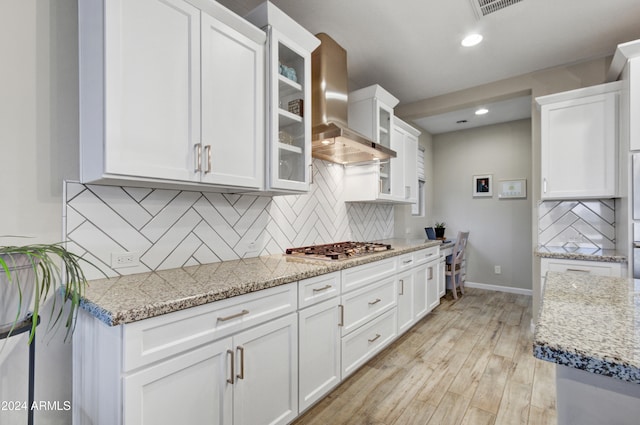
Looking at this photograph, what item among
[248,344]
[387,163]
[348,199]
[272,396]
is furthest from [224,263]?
[387,163]

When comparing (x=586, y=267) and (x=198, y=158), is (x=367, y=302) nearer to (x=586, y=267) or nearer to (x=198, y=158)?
(x=198, y=158)

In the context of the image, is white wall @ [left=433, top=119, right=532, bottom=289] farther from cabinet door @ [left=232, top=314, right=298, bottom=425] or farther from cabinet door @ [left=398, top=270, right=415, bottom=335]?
cabinet door @ [left=232, top=314, right=298, bottom=425]

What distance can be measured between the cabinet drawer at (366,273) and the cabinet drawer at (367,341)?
33 cm

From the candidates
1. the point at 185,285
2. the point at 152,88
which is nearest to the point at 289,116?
the point at 152,88

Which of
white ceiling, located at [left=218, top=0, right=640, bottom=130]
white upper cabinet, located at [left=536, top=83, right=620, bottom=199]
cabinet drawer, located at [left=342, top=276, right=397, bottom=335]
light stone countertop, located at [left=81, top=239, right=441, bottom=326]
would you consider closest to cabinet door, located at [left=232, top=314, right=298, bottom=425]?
light stone countertop, located at [left=81, top=239, right=441, bottom=326]

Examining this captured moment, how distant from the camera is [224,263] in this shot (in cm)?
193

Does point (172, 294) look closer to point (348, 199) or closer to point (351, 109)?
point (348, 199)

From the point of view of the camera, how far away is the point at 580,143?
2.71 meters

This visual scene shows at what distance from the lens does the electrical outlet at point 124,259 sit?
1.50 m

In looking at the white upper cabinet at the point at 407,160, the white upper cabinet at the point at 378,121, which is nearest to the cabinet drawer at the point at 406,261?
the white upper cabinet at the point at 378,121

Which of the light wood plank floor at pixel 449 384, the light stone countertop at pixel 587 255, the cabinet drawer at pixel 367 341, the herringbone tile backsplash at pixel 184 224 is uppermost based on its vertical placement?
the herringbone tile backsplash at pixel 184 224

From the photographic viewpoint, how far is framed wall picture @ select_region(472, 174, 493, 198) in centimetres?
489

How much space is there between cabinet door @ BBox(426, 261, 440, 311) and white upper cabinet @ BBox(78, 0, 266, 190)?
100 inches

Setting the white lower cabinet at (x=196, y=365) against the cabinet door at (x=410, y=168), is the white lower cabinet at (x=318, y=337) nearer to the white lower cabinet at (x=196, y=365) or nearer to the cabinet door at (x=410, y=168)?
the white lower cabinet at (x=196, y=365)
